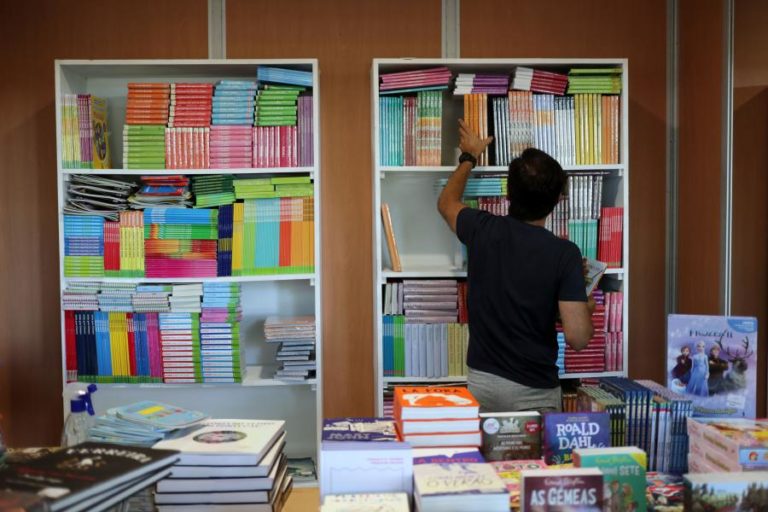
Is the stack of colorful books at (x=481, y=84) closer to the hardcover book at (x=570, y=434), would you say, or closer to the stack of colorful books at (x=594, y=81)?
the stack of colorful books at (x=594, y=81)

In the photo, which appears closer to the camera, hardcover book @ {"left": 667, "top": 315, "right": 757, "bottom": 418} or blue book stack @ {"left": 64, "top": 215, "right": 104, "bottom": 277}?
hardcover book @ {"left": 667, "top": 315, "right": 757, "bottom": 418}

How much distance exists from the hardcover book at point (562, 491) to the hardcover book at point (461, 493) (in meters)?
0.05

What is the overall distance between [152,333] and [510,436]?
2.09 m

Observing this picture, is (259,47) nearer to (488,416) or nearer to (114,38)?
(114,38)

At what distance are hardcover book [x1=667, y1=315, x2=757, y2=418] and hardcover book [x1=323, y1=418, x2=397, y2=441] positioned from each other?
0.95m

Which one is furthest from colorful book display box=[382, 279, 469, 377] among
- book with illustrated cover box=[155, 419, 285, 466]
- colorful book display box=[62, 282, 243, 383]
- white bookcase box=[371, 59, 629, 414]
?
book with illustrated cover box=[155, 419, 285, 466]

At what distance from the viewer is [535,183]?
2406 mm

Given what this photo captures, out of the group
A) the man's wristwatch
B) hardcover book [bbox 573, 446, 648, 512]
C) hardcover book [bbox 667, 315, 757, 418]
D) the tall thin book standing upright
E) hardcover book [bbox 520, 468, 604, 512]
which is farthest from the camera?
the tall thin book standing upright

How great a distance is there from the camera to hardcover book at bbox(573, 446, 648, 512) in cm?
152

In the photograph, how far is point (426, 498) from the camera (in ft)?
4.55

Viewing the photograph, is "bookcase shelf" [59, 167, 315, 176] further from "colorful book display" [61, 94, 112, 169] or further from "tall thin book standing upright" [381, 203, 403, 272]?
"tall thin book standing upright" [381, 203, 403, 272]

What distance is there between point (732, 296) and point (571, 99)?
1208mm

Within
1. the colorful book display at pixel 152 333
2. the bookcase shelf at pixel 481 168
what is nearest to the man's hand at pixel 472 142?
the bookcase shelf at pixel 481 168

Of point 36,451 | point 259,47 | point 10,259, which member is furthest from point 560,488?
point 10,259
